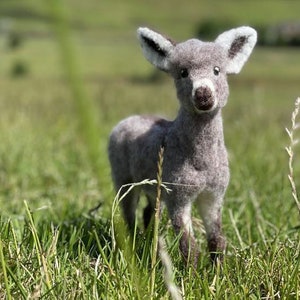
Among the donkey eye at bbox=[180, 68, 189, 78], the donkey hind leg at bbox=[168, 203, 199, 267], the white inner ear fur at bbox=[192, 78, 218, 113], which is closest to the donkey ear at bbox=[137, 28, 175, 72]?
the donkey eye at bbox=[180, 68, 189, 78]

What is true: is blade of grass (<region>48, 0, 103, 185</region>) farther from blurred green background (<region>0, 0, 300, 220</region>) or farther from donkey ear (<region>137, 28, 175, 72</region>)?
donkey ear (<region>137, 28, 175, 72</region>)

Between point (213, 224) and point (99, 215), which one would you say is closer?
point (213, 224)

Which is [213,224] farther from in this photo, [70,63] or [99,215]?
[70,63]

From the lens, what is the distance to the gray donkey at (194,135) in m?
2.33

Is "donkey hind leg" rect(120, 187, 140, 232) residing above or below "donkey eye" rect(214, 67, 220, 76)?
below

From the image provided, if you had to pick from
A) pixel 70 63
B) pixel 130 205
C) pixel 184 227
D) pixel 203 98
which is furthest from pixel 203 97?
pixel 70 63

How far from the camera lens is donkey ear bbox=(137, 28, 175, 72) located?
2457mm

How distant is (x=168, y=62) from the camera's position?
2.46 metres

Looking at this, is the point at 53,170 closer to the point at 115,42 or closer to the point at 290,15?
the point at 115,42

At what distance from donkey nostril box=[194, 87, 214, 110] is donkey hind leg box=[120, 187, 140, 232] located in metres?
0.89

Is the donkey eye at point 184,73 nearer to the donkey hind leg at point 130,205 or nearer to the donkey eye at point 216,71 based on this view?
the donkey eye at point 216,71

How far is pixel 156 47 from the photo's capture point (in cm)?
249

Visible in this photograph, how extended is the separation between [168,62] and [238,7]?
289ft

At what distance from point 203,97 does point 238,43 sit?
459 millimetres
